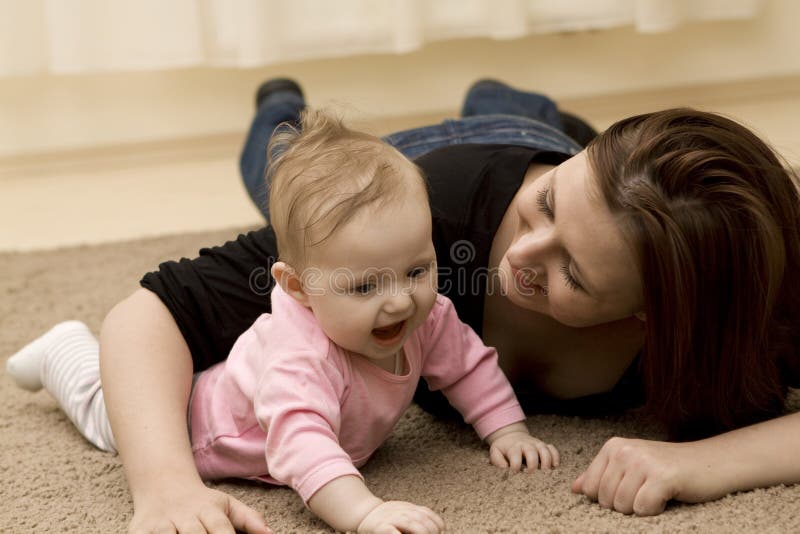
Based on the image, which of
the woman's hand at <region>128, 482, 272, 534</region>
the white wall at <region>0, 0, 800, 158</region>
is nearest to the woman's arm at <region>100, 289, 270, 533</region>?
the woman's hand at <region>128, 482, 272, 534</region>

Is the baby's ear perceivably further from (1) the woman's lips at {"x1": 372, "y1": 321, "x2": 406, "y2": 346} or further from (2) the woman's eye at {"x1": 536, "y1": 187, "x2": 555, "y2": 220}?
(2) the woman's eye at {"x1": 536, "y1": 187, "x2": 555, "y2": 220}

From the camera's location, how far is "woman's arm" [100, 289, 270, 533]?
897 millimetres

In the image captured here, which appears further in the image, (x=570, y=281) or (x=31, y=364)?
(x=31, y=364)

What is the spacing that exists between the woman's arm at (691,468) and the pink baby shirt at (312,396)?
0.52ft

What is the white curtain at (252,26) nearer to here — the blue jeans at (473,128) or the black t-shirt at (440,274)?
the blue jeans at (473,128)

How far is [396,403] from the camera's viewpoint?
3.36 feet

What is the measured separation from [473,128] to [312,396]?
747 mm

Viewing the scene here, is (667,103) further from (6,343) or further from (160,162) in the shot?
(6,343)

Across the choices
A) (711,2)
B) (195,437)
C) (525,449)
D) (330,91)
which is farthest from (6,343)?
(711,2)

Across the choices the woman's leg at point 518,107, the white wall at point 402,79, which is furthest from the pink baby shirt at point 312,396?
the white wall at point 402,79

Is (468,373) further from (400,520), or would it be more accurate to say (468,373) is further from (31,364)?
(31,364)

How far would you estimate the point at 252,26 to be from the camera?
212 centimetres

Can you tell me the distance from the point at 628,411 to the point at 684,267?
33 cm

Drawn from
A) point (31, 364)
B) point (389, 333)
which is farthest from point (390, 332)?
point (31, 364)
